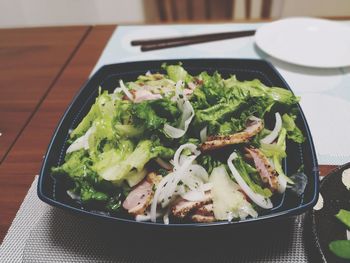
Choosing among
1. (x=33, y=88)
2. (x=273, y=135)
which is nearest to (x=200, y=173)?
(x=273, y=135)

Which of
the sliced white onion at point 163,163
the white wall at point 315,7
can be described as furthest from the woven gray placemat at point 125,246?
the white wall at point 315,7

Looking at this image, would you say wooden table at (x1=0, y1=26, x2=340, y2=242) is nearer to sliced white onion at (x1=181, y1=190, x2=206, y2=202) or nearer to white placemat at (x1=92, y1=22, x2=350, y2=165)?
white placemat at (x1=92, y1=22, x2=350, y2=165)

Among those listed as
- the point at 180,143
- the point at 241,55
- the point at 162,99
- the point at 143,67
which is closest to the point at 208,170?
the point at 180,143

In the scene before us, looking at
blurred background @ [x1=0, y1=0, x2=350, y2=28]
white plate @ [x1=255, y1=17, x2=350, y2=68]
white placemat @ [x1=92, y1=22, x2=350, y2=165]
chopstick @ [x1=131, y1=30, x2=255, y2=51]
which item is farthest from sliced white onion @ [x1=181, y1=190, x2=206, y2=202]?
blurred background @ [x1=0, y1=0, x2=350, y2=28]

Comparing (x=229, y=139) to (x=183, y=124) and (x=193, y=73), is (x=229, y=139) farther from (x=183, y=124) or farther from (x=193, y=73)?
(x=193, y=73)

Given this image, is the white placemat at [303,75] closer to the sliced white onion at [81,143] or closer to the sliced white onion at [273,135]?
the sliced white onion at [273,135]

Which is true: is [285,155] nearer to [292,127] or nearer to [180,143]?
[292,127]

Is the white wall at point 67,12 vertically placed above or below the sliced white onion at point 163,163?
below
